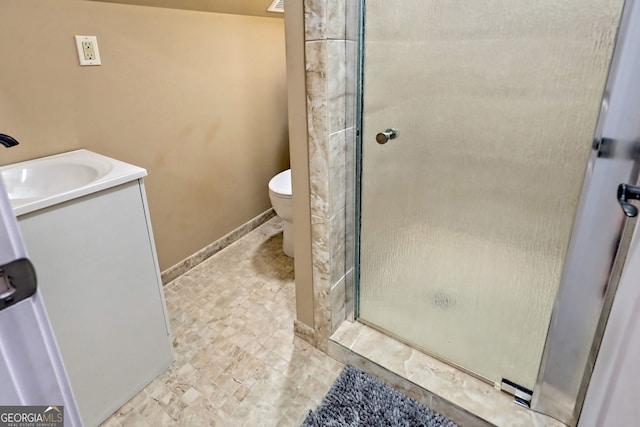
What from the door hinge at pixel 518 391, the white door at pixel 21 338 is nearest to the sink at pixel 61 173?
the white door at pixel 21 338

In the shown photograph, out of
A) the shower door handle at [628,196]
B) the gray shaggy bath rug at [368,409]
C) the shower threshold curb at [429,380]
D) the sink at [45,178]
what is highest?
the shower door handle at [628,196]

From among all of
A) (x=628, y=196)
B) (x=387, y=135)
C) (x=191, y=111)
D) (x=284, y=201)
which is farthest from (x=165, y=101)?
(x=628, y=196)

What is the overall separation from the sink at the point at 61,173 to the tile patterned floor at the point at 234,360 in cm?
79

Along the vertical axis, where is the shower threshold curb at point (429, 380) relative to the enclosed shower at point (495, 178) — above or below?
below

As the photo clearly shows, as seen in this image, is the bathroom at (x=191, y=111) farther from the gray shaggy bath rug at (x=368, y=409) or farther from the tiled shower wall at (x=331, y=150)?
the gray shaggy bath rug at (x=368, y=409)

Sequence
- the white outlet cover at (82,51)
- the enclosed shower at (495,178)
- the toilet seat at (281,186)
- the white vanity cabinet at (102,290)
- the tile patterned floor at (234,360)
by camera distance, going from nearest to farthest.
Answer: the enclosed shower at (495,178) → the white vanity cabinet at (102,290) → the tile patterned floor at (234,360) → the white outlet cover at (82,51) → the toilet seat at (281,186)

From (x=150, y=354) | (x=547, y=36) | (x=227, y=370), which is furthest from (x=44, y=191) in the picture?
(x=547, y=36)

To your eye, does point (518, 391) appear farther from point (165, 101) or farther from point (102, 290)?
point (165, 101)

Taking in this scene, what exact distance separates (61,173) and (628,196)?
5.63 feet

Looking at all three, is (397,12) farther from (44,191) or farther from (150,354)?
(150,354)

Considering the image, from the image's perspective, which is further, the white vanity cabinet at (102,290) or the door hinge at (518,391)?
the door hinge at (518,391)

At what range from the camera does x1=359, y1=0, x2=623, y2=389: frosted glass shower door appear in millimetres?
973

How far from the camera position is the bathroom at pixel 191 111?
1.31m

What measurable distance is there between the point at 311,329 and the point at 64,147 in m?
1.24
